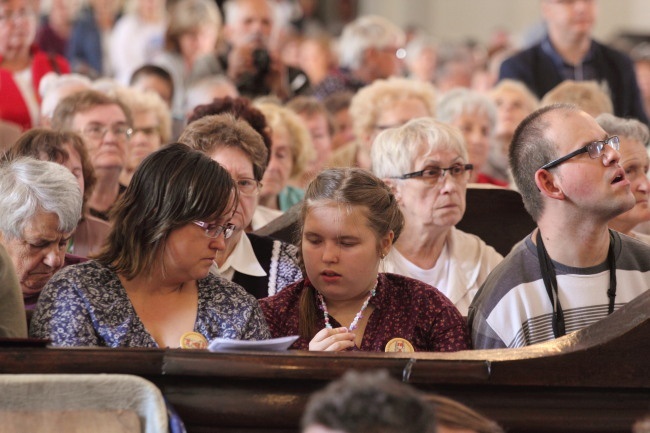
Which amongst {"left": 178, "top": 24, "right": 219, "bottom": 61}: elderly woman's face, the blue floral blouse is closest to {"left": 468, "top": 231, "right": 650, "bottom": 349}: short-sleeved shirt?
the blue floral blouse

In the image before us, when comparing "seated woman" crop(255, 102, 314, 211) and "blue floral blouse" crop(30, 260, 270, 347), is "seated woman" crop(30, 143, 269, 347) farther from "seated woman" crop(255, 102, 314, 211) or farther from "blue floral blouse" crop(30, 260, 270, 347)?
"seated woman" crop(255, 102, 314, 211)

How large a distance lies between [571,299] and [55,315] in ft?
3.71

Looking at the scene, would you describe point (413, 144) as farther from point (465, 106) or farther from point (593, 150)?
point (465, 106)

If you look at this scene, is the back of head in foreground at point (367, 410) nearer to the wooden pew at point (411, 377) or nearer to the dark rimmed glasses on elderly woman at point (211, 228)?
the wooden pew at point (411, 377)

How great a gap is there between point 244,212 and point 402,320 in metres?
0.64

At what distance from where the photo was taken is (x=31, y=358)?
1850mm

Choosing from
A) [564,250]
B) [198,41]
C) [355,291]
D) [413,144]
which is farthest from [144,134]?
[198,41]

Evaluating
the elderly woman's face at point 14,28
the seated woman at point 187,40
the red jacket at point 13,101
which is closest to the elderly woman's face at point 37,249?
the red jacket at point 13,101

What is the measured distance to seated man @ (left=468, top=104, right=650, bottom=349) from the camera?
2547mm

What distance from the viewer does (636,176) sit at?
3.46 m

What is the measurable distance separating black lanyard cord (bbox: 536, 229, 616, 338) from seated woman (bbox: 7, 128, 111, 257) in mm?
1125

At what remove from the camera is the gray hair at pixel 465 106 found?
4891 millimetres

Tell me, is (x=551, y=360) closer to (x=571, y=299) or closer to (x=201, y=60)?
(x=571, y=299)

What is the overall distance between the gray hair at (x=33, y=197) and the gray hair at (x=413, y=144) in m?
1.07
